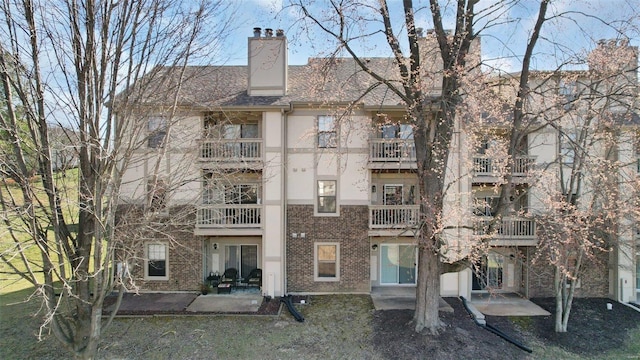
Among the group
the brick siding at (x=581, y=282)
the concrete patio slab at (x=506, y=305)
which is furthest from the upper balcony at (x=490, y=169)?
the concrete patio slab at (x=506, y=305)

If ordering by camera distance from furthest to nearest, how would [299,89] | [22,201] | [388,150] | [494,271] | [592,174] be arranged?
[494,271]
[299,89]
[388,150]
[592,174]
[22,201]

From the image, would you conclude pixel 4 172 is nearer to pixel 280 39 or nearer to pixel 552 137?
pixel 280 39

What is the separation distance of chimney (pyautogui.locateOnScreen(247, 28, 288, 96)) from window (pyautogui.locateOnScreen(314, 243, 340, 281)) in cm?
673

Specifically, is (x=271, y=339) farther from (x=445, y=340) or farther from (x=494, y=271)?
(x=494, y=271)

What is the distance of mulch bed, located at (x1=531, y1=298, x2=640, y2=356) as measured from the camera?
983cm

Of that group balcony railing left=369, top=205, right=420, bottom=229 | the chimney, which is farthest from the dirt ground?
the chimney

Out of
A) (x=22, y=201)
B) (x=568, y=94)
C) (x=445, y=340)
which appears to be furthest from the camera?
(x=568, y=94)

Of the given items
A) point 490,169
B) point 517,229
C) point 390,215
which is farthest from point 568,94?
point 390,215

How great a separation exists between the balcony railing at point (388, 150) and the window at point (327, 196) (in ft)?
6.71

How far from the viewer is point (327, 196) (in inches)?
535

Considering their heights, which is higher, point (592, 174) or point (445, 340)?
point (592, 174)

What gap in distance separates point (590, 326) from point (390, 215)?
762cm

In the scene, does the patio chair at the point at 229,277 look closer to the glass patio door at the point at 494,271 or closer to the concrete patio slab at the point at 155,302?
the concrete patio slab at the point at 155,302

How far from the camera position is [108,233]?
5.90 m
